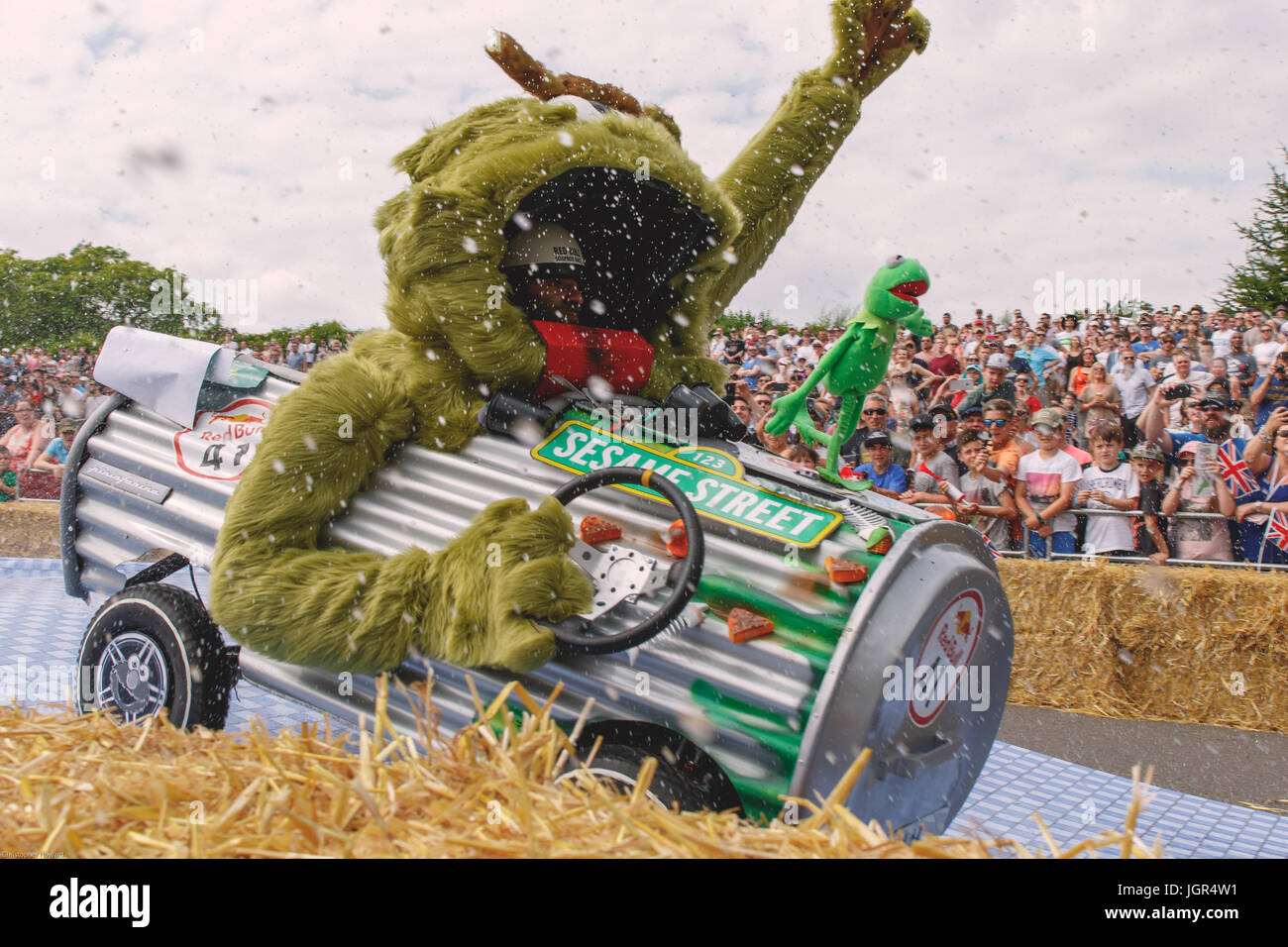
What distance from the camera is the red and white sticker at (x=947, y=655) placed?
2375 mm

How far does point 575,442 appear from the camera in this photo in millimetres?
2814

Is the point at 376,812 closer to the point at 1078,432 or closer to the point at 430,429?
the point at 430,429

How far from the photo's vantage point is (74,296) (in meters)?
12.9

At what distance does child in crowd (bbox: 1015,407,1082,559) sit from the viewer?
586 cm

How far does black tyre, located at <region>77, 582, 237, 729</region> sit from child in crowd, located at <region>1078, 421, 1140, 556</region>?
4642mm

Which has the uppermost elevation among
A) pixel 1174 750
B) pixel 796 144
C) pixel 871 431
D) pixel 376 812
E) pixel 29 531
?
pixel 796 144

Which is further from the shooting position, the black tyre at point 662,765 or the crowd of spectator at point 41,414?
the crowd of spectator at point 41,414

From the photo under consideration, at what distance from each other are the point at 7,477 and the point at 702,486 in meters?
9.10

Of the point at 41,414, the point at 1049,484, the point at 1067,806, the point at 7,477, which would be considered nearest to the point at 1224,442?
the point at 1049,484

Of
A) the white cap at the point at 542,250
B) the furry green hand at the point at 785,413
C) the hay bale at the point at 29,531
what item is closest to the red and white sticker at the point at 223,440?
the white cap at the point at 542,250

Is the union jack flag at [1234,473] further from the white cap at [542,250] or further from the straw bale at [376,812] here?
the straw bale at [376,812]

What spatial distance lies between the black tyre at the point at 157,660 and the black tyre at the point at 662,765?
1.47 metres

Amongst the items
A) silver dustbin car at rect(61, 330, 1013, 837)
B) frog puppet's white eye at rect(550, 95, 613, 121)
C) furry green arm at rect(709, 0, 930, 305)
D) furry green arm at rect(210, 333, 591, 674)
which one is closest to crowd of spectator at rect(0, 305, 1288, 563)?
furry green arm at rect(709, 0, 930, 305)
